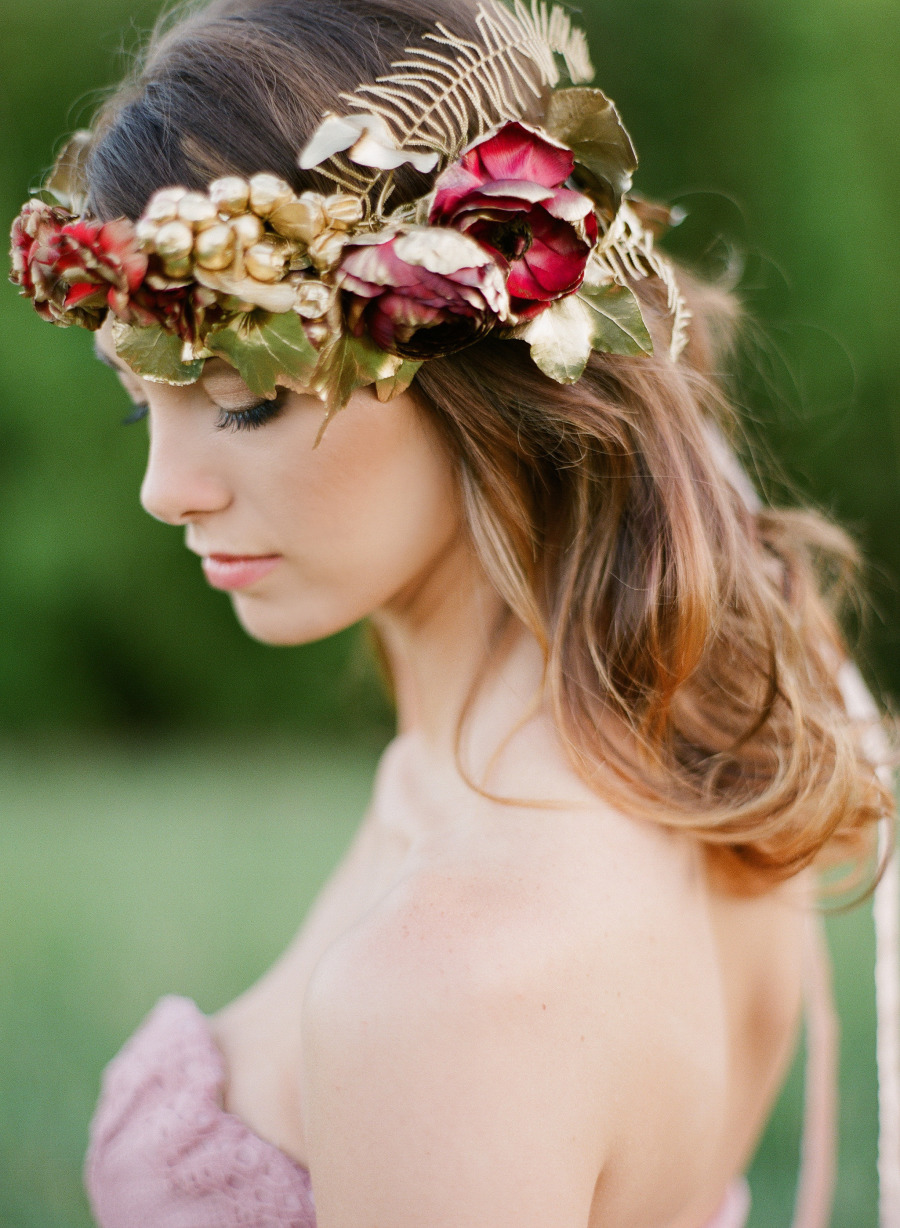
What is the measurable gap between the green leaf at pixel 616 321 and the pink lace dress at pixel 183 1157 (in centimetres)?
104

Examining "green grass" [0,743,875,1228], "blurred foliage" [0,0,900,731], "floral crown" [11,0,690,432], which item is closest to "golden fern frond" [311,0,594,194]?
"floral crown" [11,0,690,432]

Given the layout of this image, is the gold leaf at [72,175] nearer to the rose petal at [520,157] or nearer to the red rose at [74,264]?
the red rose at [74,264]

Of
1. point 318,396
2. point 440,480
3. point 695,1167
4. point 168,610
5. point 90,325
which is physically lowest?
point 168,610

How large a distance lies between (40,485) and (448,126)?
18.0 feet

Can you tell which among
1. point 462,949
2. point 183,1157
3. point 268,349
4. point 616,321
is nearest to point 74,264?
point 268,349

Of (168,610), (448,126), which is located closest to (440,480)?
(448,126)

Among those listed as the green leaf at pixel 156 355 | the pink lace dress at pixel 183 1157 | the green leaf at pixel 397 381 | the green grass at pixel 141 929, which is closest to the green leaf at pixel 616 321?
the green leaf at pixel 397 381

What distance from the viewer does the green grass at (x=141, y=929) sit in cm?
251

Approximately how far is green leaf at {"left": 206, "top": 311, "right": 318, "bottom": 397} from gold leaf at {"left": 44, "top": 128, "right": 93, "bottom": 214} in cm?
33

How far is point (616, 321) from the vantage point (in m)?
1.27

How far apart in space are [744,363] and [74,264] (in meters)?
4.37

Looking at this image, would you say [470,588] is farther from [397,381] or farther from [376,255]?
[376,255]

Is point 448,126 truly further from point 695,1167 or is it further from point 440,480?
point 695,1167

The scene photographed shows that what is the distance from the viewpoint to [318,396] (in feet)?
3.89
